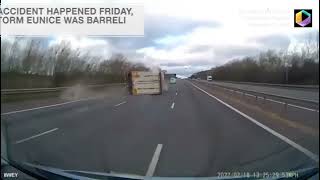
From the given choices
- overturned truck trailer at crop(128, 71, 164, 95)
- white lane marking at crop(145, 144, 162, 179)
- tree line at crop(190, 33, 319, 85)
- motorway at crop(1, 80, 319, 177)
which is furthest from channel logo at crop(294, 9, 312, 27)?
overturned truck trailer at crop(128, 71, 164, 95)

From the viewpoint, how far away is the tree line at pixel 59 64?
6062 millimetres

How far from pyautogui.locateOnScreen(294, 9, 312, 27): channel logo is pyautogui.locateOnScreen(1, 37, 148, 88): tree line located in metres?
2.69

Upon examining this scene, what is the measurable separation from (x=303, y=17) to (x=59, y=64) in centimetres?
404

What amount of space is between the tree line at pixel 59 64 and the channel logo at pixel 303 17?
8.81 ft

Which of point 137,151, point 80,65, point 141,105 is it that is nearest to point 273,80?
point 137,151

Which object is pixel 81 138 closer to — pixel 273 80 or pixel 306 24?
pixel 273 80

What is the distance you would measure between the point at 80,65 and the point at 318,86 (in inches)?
152

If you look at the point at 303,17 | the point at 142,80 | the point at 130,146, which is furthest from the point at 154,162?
the point at 303,17

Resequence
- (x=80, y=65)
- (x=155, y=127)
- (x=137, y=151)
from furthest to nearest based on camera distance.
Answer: (x=155, y=127)
(x=137, y=151)
(x=80, y=65)

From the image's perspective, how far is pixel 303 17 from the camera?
550 cm

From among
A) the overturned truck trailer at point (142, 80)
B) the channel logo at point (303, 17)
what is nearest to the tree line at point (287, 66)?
the channel logo at point (303, 17)

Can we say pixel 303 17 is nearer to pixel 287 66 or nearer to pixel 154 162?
pixel 287 66

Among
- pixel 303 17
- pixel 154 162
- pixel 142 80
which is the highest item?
pixel 303 17

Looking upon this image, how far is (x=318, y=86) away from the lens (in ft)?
17.9
